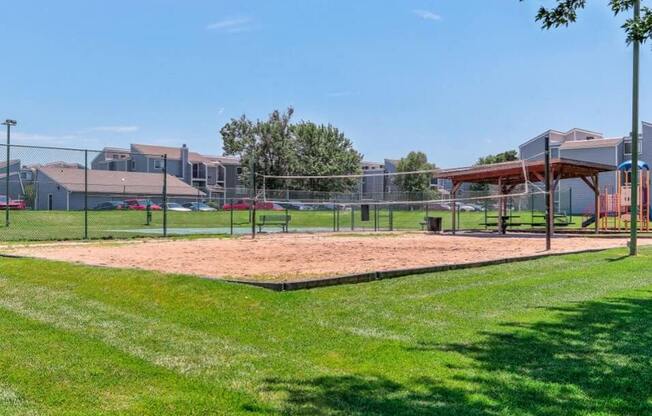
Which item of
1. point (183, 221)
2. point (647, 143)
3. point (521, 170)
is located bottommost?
point (183, 221)

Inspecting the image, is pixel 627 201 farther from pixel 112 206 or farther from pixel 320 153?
pixel 320 153

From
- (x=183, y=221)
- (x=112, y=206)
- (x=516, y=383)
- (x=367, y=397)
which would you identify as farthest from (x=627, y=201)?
(x=112, y=206)

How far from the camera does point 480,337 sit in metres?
5.13

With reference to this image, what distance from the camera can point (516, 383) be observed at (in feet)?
12.8

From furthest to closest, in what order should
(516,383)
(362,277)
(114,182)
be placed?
1. (114,182)
2. (362,277)
3. (516,383)

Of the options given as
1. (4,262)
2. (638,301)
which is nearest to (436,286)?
(638,301)

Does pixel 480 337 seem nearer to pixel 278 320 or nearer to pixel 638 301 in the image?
pixel 278 320

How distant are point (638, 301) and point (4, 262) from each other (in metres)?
9.86

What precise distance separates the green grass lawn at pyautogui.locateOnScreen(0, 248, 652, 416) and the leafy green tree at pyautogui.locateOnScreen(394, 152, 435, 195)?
188ft

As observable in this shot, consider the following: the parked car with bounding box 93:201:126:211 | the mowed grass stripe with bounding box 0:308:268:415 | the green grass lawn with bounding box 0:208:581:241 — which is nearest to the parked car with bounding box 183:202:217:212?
the green grass lawn with bounding box 0:208:581:241

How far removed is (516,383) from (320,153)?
195 ft

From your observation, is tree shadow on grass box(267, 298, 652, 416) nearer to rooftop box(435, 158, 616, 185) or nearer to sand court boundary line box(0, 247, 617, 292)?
sand court boundary line box(0, 247, 617, 292)

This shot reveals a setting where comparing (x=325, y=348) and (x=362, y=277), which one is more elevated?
(x=362, y=277)

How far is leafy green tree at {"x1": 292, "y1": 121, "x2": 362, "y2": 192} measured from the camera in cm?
6241
